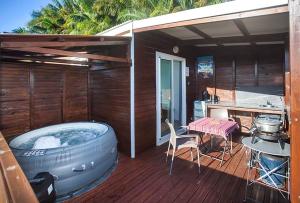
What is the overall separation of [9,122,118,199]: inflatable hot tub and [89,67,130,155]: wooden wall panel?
604 millimetres

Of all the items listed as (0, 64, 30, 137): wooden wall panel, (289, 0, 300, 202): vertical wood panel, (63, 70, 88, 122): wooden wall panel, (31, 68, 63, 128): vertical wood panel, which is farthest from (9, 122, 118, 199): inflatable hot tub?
Answer: (289, 0, 300, 202): vertical wood panel

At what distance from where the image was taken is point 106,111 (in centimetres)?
505

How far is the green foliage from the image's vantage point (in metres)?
10.7

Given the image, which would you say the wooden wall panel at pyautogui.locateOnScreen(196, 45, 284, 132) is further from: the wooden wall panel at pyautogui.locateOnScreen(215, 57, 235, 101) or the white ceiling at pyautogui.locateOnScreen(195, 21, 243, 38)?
the white ceiling at pyautogui.locateOnScreen(195, 21, 243, 38)

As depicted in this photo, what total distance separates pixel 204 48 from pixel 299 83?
5693 mm

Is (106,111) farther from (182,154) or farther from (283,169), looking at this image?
(283,169)

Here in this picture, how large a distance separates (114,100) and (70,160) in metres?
1.97

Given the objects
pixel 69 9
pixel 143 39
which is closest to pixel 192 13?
pixel 143 39

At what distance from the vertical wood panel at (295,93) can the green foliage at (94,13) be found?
9.61 meters

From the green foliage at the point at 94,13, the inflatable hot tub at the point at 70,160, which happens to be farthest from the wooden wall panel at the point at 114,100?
the green foliage at the point at 94,13

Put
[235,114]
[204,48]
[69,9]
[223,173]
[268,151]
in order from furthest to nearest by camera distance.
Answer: [69,9] → [204,48] → [235,114] → [223,173] → [268,151]

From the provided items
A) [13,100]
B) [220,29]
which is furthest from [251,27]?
[13,100]

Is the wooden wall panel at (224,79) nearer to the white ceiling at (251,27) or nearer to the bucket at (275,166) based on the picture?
the white ceiling at (251,27)

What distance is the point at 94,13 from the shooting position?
1154 centimetres
